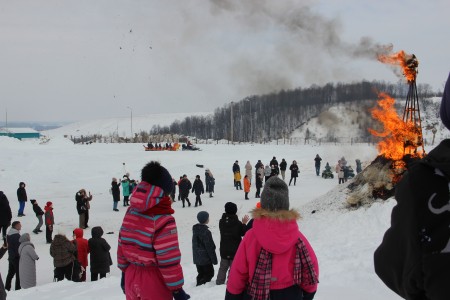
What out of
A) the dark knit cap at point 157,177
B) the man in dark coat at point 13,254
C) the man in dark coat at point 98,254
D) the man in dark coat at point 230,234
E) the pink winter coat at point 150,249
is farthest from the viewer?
the man in dark coat at point 13,254

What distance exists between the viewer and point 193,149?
130 feet

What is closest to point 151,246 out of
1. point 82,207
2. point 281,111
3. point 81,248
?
point 81,248

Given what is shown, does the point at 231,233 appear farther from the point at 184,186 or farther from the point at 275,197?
the point at 184,186

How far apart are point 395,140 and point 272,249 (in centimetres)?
1141

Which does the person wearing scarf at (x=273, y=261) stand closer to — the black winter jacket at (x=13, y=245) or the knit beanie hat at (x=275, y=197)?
the knit beanie hat at (x=275, y=197)

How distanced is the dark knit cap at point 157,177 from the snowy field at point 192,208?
9.93ft

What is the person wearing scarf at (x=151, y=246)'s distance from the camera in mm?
3508

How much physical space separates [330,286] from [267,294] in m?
Result: 3.55

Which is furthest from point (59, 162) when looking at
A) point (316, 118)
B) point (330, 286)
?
point (316, 118)

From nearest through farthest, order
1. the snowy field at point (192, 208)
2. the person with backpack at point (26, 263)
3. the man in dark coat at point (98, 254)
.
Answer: the snowy field at point (192, 208)
the person with backpack at point (26, 263)
the man in dark coat at point (98, 254)

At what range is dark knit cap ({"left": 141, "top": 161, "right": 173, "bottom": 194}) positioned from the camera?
3.72 metres

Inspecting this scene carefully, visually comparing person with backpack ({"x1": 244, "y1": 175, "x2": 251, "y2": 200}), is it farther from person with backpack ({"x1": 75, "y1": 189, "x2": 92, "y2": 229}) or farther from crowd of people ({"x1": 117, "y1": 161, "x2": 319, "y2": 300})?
crowd of people ({"x1": 117, "y1": 161, "x2": 319, "y2": 300})

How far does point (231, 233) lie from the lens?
678 cm

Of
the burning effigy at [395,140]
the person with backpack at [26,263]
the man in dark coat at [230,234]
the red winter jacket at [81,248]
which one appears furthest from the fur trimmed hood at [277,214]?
the burning effigy at [395,140]
